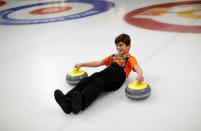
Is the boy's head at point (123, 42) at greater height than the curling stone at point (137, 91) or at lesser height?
greater

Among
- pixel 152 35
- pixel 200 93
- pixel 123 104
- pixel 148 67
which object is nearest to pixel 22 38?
pixel 152 35

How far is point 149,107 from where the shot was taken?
→ 58.1 inches

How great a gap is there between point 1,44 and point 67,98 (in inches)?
90.8

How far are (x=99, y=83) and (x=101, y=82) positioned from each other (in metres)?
0.02

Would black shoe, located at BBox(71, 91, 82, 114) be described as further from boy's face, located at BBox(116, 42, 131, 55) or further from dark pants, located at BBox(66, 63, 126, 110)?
boy's face, located at BBox(116, 42, 131, 55)

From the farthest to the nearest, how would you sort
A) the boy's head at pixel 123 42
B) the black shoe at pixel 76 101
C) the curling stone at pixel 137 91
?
1. the boy's head at pixel 123 42
2. the curling stone at pixel 137 91
3. the black shoe at pixel 76 101

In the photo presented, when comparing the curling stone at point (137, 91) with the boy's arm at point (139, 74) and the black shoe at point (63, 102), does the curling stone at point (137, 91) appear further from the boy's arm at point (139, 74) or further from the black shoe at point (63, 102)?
the black shoe at point (63, 102)

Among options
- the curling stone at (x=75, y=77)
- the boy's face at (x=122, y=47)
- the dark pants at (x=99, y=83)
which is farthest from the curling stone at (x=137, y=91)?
the curling stone at (x=75, y=77)

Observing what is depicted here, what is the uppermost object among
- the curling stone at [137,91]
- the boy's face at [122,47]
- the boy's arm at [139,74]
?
the boy's face at [122,47]

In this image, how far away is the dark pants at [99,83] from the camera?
4.86 ft

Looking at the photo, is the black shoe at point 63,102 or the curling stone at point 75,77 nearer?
the black shoe at point 63,102

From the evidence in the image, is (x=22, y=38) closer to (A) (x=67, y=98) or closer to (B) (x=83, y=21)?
(B) (x=83, y=21)

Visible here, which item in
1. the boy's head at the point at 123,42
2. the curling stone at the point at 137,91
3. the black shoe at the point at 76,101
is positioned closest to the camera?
the black shoe at the point at 76,101

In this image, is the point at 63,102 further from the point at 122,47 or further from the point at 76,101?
the point at 122,47
